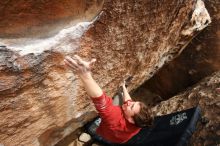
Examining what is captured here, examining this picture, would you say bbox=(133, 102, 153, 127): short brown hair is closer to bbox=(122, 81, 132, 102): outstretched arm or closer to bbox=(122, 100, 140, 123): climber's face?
bbox=(122, 100, 140, 123): climber's face

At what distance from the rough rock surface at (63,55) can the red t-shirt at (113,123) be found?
1.09 feet

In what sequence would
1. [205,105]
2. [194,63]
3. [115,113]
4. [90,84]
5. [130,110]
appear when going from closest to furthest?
[90,84] < [115,113] < [130,110] < [205,105] < [194,63]

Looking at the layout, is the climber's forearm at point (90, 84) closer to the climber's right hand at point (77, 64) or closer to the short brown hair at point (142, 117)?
the climber's right hand at point (77, 64)

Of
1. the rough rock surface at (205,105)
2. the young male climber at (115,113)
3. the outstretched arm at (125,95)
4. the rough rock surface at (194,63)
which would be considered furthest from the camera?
the rough rock surface at (194,63)

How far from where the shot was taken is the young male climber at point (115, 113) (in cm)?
262

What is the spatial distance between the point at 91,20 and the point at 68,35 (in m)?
0.23

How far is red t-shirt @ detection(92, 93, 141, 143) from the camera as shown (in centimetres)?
275

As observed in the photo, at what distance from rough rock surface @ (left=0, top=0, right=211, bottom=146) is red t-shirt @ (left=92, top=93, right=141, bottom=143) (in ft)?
1.09

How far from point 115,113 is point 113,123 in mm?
103

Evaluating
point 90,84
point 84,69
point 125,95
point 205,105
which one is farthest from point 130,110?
point 205,105

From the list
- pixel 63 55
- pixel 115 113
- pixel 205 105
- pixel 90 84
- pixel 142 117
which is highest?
pixel 63 55

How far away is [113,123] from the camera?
2934mm

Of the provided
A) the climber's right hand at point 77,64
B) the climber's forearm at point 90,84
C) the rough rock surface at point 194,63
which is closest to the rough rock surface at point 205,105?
the rough rock surface at point 194,63

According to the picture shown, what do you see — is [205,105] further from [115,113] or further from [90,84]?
[90,84]
